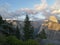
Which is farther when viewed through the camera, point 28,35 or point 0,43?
point 28,35

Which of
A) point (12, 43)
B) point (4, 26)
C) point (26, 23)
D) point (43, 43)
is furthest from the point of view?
point (26, 23)

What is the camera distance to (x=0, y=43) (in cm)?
4697

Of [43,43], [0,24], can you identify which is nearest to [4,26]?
[0,24]

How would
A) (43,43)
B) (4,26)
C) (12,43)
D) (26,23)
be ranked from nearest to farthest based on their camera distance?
1. (12,43)
2. (43,43)
3. (4,26)
4. (26,23)

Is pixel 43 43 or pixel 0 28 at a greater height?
pixel 0 28

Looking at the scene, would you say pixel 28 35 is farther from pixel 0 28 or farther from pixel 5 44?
pixel 5 44

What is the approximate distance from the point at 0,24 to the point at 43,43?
1475cm

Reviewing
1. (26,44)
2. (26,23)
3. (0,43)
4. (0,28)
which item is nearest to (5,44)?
(0,43)

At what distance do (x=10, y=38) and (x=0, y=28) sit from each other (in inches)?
659

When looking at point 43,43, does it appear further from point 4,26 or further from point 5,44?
point 5,44

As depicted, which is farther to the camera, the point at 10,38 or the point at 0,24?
the point at 0,24

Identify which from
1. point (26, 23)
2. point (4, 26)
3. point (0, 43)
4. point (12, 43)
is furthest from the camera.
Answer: point (26, 23)

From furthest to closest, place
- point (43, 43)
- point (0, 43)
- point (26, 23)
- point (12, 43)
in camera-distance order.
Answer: point (26, 23), point (43, 43), point (12, 43), point (0, 43)

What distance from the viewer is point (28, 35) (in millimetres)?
76188
